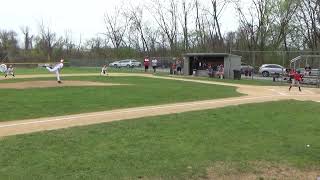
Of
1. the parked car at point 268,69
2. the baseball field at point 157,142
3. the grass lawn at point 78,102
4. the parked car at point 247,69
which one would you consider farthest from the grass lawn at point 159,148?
the parked car at point 268,69

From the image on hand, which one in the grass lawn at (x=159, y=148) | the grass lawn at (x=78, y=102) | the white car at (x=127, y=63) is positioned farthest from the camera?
the white car at (x=127, y=63)

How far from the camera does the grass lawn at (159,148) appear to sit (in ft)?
30.5

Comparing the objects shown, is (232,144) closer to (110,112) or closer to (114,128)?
(114,128)

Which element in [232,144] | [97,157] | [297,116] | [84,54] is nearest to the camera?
[97,157]

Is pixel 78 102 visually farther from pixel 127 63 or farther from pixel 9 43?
pixel 9 43

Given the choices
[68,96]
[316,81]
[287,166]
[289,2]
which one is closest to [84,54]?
[289,2]

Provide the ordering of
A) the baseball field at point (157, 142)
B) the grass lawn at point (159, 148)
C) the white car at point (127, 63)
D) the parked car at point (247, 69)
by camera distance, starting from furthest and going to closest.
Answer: the white car at point (127, 63)
the parked car at point (247, 69)
the baseball field at point (157, 142)
the grass lawn at point (159, 148)

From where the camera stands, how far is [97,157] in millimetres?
10219

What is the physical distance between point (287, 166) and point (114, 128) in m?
5.09

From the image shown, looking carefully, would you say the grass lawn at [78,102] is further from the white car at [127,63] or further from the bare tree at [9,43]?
the bare tree at [9,43]

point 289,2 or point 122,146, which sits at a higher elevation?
point 289,2

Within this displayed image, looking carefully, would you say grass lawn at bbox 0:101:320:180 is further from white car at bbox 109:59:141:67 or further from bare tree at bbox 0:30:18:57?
bare tree at bbox 0:30:18:57

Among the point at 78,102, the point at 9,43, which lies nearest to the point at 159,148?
the point at 78,102

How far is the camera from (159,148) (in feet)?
37.2
